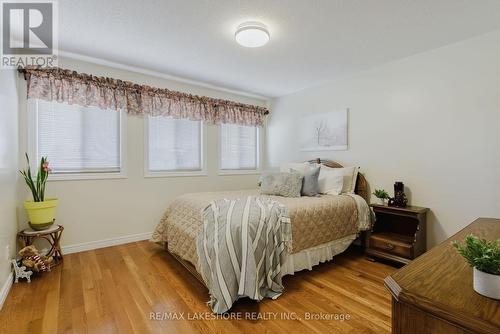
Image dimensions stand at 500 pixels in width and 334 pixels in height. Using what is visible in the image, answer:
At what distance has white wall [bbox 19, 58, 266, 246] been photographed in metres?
2.86

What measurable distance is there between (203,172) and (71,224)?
187cm

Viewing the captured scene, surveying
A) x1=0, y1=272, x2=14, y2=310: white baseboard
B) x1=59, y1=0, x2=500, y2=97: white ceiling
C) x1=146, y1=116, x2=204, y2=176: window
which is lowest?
x1=0, y1=272, x2=14, y2=310: white baseboard

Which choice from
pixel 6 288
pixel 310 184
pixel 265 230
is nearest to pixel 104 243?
pixel 6 288

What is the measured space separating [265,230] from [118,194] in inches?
88.5

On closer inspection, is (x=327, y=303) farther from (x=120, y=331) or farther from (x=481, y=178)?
(x=481, y=178)

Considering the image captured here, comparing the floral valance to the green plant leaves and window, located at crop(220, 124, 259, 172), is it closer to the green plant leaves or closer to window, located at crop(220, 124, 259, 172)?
window, located at crop(220, 124, 259, 172)

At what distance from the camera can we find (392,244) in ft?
8.64

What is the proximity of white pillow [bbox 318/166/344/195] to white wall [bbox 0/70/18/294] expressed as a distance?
127 inches

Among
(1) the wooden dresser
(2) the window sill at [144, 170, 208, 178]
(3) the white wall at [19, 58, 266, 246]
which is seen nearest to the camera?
(1) the wooden dresser

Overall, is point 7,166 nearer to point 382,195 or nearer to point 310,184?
point 310,184

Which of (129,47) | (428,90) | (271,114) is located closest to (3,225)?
(129,47)

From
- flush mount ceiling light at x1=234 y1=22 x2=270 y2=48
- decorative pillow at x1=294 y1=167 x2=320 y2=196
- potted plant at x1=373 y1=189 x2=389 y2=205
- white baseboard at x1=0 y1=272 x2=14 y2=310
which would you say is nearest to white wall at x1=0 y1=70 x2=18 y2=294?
white baseboard at x1=0 y1=272 x2=14 y2=310

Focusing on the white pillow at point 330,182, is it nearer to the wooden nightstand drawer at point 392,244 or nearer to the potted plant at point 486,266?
the wooden nightstand drawer at point 392,244

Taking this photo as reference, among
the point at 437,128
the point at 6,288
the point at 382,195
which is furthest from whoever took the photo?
the point at 382,195
